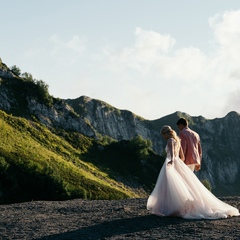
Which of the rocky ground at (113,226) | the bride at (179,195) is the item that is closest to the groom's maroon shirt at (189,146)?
the bride at (179,195)

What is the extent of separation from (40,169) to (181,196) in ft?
253

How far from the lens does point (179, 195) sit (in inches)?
546

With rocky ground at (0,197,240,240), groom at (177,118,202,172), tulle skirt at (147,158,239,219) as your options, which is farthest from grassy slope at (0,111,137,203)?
tulle skirt at (147,158,239,219)

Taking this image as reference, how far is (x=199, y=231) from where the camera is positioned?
11.8 m

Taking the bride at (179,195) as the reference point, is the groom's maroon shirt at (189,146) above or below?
above

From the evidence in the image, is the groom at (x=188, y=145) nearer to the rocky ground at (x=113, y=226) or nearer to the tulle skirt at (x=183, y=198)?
the tulle skirt at (x=183, y=198)

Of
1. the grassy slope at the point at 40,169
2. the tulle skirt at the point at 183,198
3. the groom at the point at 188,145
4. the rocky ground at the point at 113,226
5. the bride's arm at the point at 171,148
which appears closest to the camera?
the rocky ground at the point at 113,226

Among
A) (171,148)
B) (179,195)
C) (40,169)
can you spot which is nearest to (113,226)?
(179,195)

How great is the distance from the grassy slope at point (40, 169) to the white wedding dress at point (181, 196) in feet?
213

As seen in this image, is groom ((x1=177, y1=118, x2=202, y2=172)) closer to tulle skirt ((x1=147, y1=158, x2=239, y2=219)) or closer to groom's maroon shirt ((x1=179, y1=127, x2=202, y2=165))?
groom's maroon shirt ((x1=179, y1=127, x2=202, y2=165))

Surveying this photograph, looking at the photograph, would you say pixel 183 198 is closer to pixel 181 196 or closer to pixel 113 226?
pixel 181 196

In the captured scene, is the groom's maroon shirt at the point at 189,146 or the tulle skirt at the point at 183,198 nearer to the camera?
the tulle skirt at the point at 183,198

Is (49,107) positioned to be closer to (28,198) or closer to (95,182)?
(95,182)

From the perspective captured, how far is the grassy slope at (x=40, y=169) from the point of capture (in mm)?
81375
